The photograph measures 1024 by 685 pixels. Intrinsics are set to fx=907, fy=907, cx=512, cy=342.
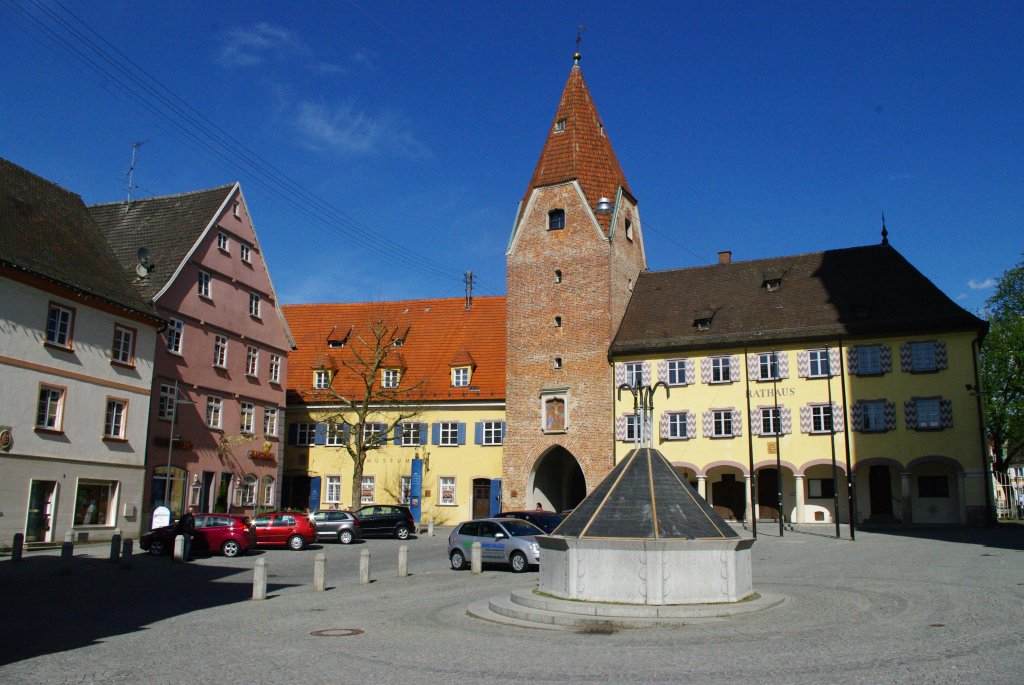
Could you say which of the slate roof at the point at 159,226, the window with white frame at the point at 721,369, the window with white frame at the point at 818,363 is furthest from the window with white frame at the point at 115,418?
the window with white frame at the point at 818,363

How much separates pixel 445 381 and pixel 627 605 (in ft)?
121

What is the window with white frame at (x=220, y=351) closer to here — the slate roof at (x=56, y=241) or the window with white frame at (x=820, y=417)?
the slate roof at (x=56, y=241)

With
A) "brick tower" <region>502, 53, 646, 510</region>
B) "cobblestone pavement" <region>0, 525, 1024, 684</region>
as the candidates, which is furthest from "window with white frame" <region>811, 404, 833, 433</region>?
"cobblestone pavement" <region>0, 525, 1024, 684</region>

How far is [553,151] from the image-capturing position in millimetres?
51281

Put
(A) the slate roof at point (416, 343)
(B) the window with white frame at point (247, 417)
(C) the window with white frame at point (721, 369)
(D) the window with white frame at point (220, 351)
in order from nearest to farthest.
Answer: (D) the window with white frame at point (220, 351) < (B) the window with white frame at point (247, 417) < (C) the window with white frame at point (721, 369) < (A) the slate roof at point (416, 343)

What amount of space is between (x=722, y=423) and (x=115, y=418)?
26.5m

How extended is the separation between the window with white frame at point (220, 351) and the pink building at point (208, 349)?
5 cm

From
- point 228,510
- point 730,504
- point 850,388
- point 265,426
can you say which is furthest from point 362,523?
point 850,388

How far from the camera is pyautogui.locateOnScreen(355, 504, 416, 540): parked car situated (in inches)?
1475

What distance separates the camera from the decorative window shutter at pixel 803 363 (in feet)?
137

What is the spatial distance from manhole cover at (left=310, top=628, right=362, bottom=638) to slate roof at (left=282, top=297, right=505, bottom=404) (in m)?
35.2

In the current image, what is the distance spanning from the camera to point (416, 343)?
53.6 metres

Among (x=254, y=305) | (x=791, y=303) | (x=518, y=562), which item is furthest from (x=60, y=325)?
(x=791, y=303)

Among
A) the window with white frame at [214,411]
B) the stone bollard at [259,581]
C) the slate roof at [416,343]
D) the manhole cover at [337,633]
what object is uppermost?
the slate roof at [416,343]
